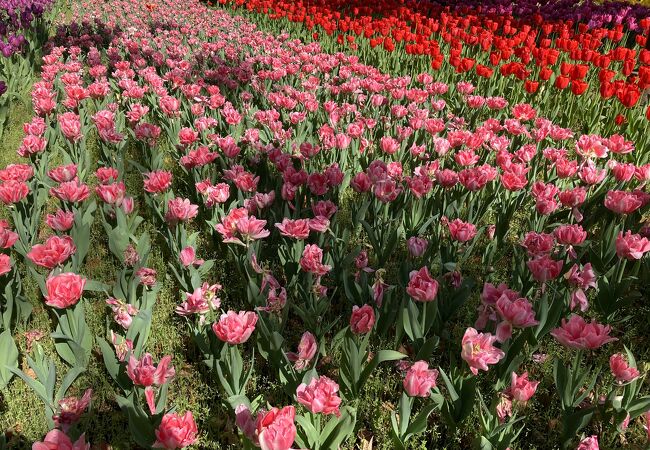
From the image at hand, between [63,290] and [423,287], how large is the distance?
4.98ft

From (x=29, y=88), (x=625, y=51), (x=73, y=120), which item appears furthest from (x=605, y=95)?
(x=29, y=88)

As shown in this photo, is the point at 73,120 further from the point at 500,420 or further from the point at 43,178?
the point at 500,420

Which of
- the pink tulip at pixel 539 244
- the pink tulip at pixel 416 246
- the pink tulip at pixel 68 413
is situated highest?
the pink tulip at pixel 539 244

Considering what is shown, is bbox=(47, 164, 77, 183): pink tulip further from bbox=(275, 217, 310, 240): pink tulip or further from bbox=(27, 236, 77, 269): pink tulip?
bbox=(275, 217, 310, 240): pink tulip

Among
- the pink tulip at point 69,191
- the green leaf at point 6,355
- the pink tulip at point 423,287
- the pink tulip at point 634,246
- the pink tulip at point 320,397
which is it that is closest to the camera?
the pink tulip at point 320,397

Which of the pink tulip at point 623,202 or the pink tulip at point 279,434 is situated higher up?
the pink tulip at point 623,202

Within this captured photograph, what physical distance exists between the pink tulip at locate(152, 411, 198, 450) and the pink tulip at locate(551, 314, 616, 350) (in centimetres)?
137

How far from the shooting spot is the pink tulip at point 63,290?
2.05m

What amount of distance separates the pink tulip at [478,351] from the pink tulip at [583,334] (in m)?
0.26

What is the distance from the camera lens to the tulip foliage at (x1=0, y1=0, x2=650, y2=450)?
1.92 meters

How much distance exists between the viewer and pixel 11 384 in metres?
2.41

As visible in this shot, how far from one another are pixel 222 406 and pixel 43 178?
259 centimetres

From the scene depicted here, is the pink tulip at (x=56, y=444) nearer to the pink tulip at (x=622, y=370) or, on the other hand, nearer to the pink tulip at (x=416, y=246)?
the pink tulip at (x=416, y=246)

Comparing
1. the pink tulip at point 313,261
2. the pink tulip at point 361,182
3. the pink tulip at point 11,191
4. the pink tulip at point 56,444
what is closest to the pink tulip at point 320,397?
the pink tulip at point 56,444
